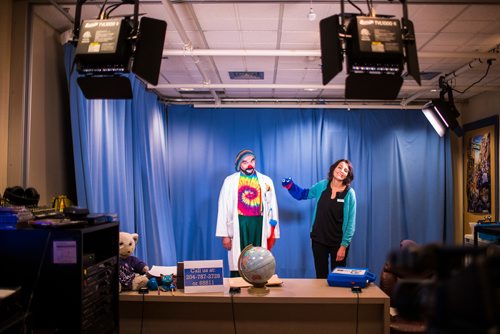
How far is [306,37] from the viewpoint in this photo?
3.88 metres

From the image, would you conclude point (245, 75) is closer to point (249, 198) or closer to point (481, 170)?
point (249, 198)

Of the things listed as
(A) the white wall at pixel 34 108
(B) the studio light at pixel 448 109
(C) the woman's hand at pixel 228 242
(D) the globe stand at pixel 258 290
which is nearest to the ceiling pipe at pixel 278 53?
(B) the studio light at pixel 448 109

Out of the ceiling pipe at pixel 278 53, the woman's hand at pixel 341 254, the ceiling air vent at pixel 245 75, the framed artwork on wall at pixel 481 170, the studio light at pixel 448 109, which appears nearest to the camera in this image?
the ceiling pipe at pixel 278 53

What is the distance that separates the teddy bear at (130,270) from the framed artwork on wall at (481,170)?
4.06 meters

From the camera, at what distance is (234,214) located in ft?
18.1

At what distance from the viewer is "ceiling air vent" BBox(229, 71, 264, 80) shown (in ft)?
16.7

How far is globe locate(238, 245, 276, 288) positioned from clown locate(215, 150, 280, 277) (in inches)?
99.1

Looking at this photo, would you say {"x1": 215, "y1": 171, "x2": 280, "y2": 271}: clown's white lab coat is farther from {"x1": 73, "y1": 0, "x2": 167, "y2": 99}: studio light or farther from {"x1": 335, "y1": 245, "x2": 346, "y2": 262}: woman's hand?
{"x1": 73, "y1": 0, "x2": 167, "y2": 99}: studio light

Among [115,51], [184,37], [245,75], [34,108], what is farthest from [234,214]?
[115,51]

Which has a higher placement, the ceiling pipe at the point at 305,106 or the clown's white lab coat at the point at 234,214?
the ceiling pipe at the point at 305,106

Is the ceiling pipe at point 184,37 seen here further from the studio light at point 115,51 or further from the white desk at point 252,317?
the white desk at point 252,317

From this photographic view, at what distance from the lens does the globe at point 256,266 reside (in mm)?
2908

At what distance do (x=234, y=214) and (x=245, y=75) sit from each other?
1.67 metres

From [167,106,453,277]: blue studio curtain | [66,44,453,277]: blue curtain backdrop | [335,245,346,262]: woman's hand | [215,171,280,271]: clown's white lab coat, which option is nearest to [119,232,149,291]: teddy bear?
[215,171,280,271]: clown's white lab coat
